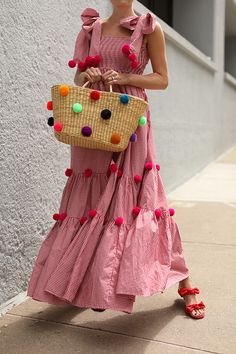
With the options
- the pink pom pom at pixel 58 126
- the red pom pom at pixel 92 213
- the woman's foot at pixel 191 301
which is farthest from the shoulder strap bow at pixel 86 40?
the woman's foot at pixel 191 301

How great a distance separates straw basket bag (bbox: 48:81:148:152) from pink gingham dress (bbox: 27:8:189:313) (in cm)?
33

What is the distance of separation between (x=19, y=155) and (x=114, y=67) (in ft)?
2.69

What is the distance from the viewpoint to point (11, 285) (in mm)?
2957

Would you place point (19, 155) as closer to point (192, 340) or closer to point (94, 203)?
point (94, 203)

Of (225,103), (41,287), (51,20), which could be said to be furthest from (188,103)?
(41,287)

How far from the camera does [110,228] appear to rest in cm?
253

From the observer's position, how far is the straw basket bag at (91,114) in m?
2.28

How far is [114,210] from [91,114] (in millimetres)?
547

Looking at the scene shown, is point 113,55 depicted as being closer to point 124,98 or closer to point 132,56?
point 132,56

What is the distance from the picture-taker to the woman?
2430 millimetres

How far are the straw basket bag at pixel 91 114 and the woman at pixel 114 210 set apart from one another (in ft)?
0.71

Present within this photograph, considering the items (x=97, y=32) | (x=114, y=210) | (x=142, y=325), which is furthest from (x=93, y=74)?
(x=142, y=325)

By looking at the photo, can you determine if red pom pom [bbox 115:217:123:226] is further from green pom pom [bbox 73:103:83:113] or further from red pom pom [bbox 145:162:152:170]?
green pom pom [bbox 73:103:83:113]

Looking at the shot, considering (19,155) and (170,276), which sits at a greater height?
(19,155)
